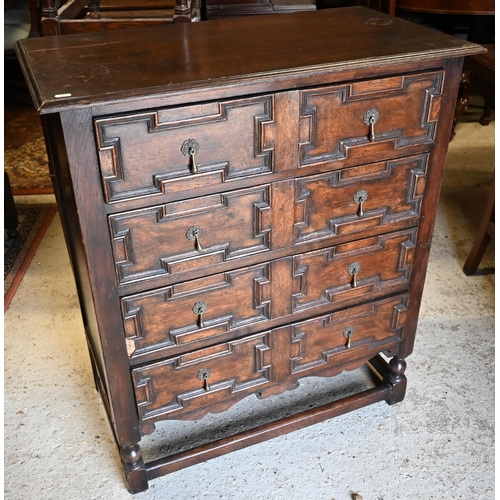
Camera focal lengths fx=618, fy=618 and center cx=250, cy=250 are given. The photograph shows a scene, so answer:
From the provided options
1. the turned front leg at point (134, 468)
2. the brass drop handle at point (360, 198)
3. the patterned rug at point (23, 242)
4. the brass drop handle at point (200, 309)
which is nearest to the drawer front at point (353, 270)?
the brass drop handle at point (360, 198)

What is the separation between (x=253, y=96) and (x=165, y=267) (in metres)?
0.44

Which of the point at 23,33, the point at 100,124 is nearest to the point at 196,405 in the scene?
the point at 100,124

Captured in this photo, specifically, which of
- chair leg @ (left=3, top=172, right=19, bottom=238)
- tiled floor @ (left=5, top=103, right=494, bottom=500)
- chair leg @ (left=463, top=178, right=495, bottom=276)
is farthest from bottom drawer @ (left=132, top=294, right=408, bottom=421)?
chair leg @ (left=3, top=172, right=19, bottom=238)

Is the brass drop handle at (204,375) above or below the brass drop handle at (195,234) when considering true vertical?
below

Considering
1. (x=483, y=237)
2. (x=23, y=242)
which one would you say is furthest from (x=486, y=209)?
(x=23, y=242)

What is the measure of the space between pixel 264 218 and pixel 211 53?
1.34 feet

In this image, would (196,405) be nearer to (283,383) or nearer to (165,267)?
(283,383)

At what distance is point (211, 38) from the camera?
159 centimetres

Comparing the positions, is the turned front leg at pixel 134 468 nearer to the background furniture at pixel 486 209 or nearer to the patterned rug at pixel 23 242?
the patterned rug at pixel 23 242

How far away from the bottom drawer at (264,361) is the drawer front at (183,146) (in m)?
0.49

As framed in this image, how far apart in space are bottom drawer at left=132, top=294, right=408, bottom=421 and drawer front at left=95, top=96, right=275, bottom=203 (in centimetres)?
49

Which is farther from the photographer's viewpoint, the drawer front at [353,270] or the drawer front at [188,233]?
the drawer front at [353,270]

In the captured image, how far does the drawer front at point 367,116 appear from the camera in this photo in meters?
1.39

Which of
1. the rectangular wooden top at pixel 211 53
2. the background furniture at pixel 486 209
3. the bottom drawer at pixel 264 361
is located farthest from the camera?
the background furniture at pixel 486 209
